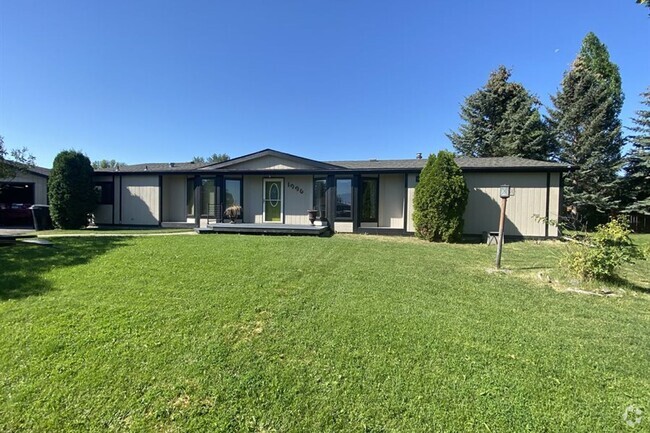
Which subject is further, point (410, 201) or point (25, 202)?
point (25, 202)

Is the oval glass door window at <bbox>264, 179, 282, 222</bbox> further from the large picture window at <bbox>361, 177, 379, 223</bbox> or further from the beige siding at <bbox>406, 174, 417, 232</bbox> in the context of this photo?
the beige siding at <bbox>406, 174, 417, 232</bbox>

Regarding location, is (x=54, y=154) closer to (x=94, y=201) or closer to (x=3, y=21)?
(x=94, y=201)

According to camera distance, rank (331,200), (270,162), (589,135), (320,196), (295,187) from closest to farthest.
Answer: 1. (331,200)
2. (320,196)
3. (270,162)
4. (295,187)
5. (589,135)

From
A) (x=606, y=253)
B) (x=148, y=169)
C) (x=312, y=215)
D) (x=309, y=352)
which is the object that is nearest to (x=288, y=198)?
(x=312, y=215)

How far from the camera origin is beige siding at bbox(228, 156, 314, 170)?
13031 mm

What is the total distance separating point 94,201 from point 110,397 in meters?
14.8

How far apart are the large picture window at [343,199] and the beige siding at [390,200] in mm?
1304

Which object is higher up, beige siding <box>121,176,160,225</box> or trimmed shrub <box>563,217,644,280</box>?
beige siding <box>121,176,160,225</box>

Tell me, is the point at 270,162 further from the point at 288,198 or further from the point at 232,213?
the point at 232,213

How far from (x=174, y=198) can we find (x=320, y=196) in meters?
7.42

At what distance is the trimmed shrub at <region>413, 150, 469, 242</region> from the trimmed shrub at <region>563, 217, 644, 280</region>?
4513 mm

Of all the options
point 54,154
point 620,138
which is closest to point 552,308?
point 54,154

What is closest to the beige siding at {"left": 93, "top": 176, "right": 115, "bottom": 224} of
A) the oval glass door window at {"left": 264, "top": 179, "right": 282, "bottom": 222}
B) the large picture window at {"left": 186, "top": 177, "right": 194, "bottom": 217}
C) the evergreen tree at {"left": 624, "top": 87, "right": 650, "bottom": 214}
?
the large picture window at {"left": 186, "top": 177, "right": 194, "bottom": 217}

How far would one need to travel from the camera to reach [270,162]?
43.5 feet
